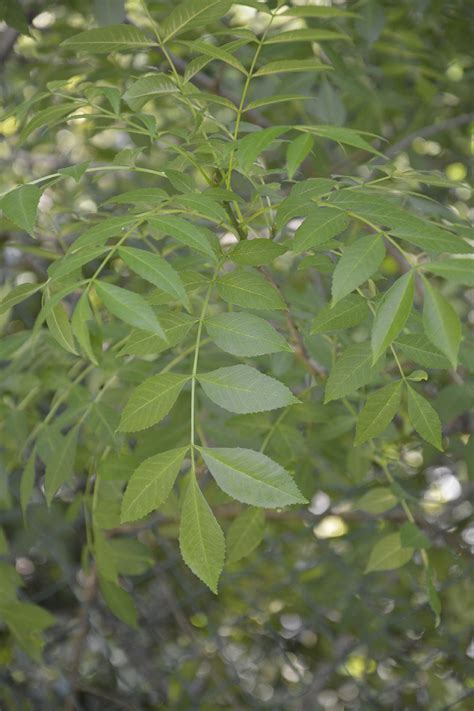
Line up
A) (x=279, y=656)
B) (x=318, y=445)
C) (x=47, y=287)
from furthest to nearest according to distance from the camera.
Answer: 1. (x=279, y=656)
2. (x=318, y=445)
3. (x=47, y=287)

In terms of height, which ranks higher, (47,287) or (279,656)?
(47,287)

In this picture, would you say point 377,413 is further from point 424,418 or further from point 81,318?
point 81,318

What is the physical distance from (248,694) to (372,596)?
34cm

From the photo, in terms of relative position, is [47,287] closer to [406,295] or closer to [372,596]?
[406,295]

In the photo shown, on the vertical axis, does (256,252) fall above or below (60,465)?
above

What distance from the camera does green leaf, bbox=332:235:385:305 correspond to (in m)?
0.68

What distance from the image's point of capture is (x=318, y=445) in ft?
4.17

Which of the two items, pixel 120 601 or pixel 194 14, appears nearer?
pixel 194 14

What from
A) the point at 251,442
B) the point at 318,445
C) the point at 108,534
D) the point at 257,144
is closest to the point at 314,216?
the point at 257,144

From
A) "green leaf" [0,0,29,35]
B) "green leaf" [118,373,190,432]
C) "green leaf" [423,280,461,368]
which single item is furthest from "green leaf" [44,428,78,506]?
"green leaf" [0,0,29,35]

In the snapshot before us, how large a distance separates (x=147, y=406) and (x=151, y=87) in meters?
0.30

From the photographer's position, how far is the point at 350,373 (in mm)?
807

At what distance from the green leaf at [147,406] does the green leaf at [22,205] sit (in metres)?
0.16

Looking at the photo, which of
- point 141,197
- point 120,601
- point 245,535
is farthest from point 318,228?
point 120,601
